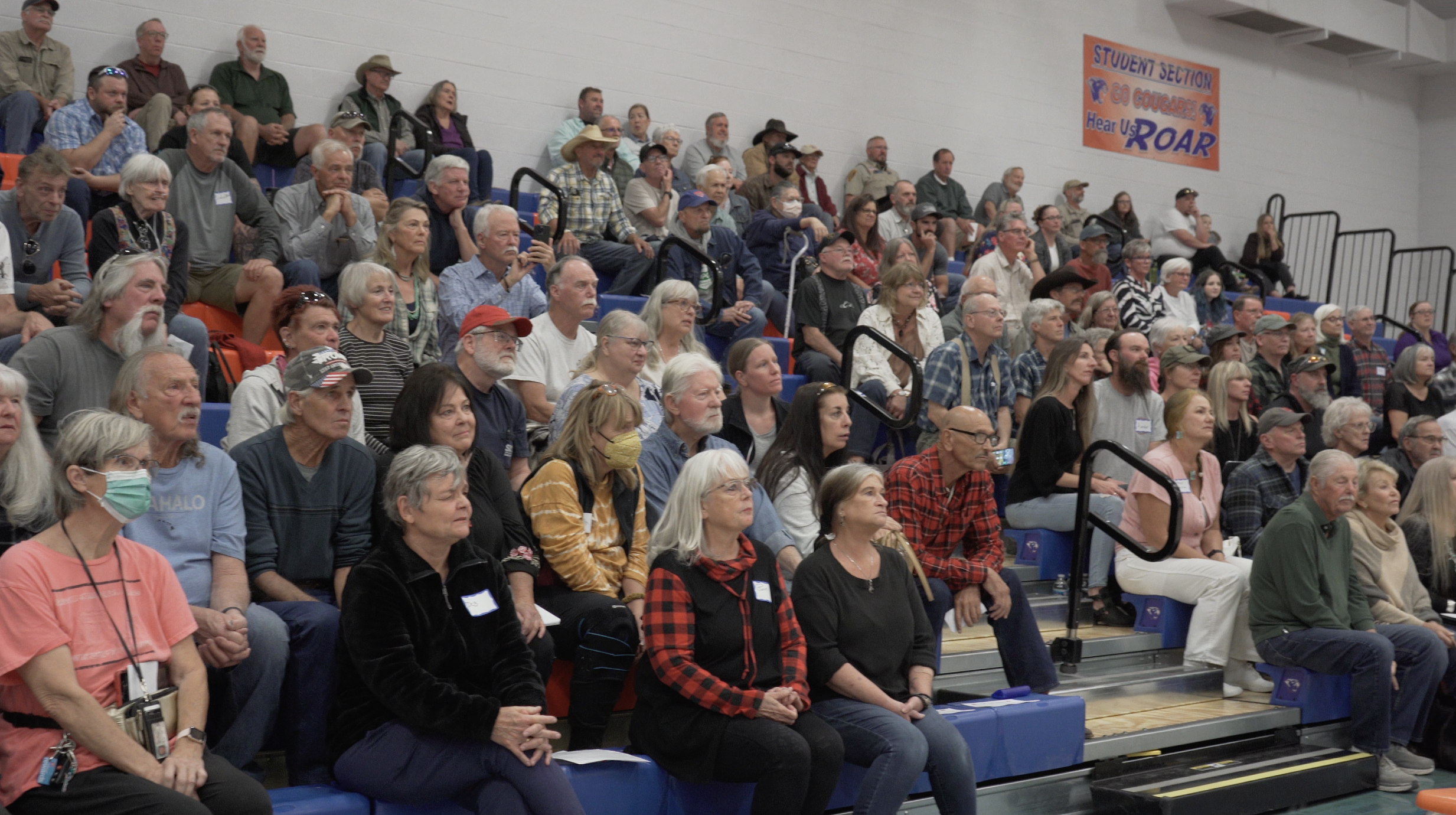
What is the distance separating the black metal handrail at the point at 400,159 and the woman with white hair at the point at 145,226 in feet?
8.59

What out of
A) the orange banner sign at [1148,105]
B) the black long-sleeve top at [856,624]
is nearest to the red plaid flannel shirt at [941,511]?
the black long-sleeve top at [856,624]

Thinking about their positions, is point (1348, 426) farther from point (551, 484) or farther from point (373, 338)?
point (373, 338)

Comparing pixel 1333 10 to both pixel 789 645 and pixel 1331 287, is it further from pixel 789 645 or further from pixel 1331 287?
pixel 789 645

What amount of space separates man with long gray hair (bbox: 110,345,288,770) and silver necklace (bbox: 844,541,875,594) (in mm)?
1522

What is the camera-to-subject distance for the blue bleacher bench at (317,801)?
8.89ft

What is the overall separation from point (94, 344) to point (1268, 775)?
3963mm

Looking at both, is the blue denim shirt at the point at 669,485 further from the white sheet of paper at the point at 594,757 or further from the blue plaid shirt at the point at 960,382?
the blue plaid shirt at the point at 960,382

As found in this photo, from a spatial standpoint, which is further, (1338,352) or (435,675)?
(1338,352)

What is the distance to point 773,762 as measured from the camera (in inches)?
122

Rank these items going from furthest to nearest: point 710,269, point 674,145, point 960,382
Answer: point 674,145
point 710,269
point 960,382

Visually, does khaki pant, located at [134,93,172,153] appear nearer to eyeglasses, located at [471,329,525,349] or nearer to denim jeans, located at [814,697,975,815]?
eyeglasses, located at [471,329,525,349]

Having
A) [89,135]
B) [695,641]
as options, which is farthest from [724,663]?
[89,135]

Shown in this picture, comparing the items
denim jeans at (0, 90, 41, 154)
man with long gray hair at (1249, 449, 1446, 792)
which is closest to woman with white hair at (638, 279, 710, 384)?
man with long gray hair at (1249, 449, 1446, 792)

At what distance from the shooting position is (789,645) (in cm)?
335
